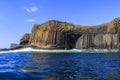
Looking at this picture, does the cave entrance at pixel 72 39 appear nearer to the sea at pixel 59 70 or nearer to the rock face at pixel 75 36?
the rock face at pixel 75 36

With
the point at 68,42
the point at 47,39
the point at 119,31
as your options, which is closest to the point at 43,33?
the point at 47,39

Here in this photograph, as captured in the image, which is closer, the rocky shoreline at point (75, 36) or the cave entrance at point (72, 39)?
the rocky shoreline at point (75, 36)

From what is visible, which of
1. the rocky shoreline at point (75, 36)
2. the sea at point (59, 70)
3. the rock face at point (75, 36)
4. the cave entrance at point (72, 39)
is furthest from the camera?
the cave entrance at point (72, 39)

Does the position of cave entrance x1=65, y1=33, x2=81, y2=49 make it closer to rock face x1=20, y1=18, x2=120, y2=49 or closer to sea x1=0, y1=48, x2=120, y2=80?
rock face x1=20, y1=18, x2=120, y2=49

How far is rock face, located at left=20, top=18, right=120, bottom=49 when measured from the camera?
126 meters

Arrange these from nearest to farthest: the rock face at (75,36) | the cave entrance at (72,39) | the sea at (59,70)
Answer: the sea at (59,70) → the rock face at (75,36) → the cave entrance at (72,39)

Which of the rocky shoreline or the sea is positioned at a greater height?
the rocky shoreline

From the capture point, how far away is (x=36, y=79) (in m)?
15.8

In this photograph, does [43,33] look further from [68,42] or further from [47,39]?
[68,42]

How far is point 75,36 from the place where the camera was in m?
140

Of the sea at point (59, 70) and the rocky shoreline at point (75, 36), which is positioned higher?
the rocky shoreline at point (75, 36)

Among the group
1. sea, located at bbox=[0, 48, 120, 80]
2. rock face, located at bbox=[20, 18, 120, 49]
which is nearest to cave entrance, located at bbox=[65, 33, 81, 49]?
rock face, located at bbox=[20, 18, 120, 49]

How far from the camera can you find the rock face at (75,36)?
413 ft

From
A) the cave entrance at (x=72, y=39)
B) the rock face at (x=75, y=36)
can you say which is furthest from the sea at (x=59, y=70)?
the cave entrance at (x=72, y=39)
